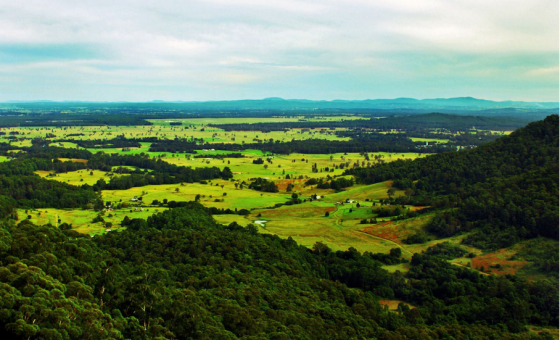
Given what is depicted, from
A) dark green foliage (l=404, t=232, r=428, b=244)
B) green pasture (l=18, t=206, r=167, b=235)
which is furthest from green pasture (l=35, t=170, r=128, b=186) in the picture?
dark green foliage (l=404, t=232, r=428, b=244)

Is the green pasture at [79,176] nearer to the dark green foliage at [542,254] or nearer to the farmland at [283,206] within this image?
the farmland at [283,206]

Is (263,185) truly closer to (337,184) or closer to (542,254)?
(337,184)

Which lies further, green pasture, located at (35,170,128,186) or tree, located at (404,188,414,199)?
green pasture, located at (35,170,128,186)

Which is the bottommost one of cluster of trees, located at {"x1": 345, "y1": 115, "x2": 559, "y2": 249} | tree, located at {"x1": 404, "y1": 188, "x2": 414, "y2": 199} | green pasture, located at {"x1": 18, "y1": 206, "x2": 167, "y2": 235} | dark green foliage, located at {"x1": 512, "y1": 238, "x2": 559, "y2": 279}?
green pasture, located at {"x1": 18, "y1": 206, "x2": 167, "y2": 235}

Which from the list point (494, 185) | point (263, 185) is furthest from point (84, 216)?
point (494, 185)

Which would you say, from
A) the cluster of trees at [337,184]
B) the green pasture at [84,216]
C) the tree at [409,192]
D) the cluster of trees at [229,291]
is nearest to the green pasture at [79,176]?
the green pasture at [84,216]

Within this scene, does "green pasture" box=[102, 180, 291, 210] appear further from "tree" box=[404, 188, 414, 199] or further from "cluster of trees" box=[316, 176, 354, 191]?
"tree" box=[404, 188, 414, 199]
